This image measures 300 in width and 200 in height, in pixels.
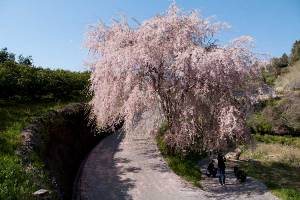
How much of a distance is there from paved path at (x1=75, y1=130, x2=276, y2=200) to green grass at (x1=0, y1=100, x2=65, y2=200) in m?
3.35

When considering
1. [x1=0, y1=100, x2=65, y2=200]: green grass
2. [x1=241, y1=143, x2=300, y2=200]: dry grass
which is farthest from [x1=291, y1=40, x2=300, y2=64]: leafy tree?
[x1=0, y1=100, x2=65, y2=200]: green grass

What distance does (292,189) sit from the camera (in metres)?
18.3

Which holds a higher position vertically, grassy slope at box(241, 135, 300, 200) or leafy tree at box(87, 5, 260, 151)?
leafy tree at box(87, 5, 260, 151)

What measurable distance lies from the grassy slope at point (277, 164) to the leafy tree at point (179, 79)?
2.92 metres

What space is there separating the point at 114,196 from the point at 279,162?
12.9 m

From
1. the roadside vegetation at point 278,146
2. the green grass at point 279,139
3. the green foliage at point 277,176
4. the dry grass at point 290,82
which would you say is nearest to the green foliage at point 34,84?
the roadside vegetation at point 278,146

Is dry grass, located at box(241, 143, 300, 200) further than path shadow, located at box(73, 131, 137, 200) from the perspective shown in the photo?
Yes

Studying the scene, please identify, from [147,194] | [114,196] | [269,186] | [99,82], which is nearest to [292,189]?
[269,186]

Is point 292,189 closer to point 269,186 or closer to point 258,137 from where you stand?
point 269,186

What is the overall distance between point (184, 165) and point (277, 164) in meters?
7.21

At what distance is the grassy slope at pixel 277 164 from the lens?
18.9 m

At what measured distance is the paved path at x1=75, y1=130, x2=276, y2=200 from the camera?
54.5ft

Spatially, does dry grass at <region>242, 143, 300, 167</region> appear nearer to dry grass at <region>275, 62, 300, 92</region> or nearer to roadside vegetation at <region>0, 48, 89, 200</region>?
roadside vegetation at <region>0, 48, 89, 200</region>

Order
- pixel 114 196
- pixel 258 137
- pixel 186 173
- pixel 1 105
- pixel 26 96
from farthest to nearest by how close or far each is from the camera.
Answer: pixel 258 137 < pixel 26 96 < pixel 1 105 < pixel 186 173 < pixel 114 196
